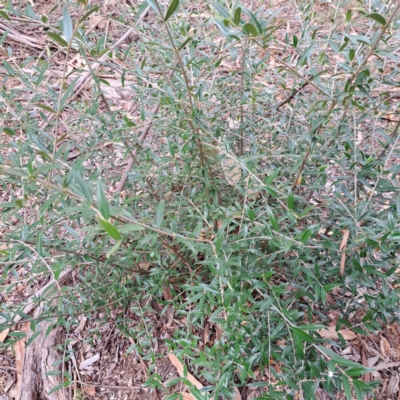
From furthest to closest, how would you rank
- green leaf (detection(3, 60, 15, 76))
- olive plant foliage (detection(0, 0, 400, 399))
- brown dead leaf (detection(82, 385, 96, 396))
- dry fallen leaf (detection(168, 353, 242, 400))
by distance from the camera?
brown dead leaf (detection(82, 385, 96, 396)) < dry fallen leaf (detection(168, 353, 242, 400)) < green leaf (detection(3, 60, 15, 76)) < olive plant foliage (detection(0, 0, 400, 399))

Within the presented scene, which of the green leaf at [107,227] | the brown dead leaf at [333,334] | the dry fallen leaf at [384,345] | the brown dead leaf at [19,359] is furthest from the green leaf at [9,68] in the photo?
the dry fallen leaf at [384,345]

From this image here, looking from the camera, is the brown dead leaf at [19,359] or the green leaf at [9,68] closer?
the green leaf at [9,68]

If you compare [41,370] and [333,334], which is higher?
[333,334]

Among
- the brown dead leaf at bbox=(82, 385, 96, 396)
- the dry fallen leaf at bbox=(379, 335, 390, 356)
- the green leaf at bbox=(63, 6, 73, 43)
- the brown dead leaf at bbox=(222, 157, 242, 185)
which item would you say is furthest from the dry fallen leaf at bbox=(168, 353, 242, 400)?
the green leaf at bbox=(63, 6, 73, 43)

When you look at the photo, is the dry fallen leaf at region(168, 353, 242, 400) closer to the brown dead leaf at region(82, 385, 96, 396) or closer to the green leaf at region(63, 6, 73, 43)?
the brown dead leaf at region(82, 385, 96, 396)

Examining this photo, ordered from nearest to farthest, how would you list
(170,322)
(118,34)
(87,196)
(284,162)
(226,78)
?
(87,196), (284,162), (226,78), (170,322), (118,34)

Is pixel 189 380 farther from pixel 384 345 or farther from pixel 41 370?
pixel 384 345

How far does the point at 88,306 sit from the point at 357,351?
1.30 m

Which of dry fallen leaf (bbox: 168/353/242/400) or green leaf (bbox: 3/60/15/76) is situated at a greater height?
green leaf (bbox: 3/60/15/76)

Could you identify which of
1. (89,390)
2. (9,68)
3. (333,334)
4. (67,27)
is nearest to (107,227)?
(67,27)

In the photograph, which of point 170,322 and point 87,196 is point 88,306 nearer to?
point 170,322

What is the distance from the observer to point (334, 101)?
3.31 ft

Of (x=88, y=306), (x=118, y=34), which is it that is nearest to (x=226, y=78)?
(x=88, y=306)

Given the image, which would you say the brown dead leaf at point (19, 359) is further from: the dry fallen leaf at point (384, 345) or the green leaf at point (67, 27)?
the dry fallen leaf at point (384, 345)
